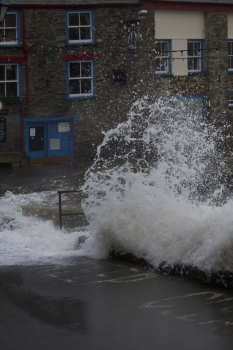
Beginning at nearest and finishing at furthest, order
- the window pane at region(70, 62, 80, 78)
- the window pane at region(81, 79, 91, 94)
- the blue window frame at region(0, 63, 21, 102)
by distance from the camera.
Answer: the blue window frame at region(0, 63, 21, 102)
the window pane at region(70, 62, 80, 78)
the window pane at region(81, 79, 91, 94)

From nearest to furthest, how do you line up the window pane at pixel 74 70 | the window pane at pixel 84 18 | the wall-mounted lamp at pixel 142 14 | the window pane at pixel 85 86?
1. the wall-mounted lamp at pixel 142 14
2. the window pane at pixel 84 18
3. the window pane at pixel 74 70
4. the window pane at pixel 85 86

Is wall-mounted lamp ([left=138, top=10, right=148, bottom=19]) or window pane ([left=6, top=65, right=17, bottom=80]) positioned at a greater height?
wall-mounted lamp ([left=138, top=10, right=148, bottom=19])

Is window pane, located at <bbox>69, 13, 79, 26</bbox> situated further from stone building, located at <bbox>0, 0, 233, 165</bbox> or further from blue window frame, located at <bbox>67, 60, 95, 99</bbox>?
blue window frame, located at <bbox>67, 60, 95, 99</bbox>

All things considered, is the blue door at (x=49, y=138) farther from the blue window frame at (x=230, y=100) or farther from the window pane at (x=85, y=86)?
the blue window frame at (x=230, y=100)

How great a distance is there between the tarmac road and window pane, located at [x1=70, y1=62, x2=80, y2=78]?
18845mm

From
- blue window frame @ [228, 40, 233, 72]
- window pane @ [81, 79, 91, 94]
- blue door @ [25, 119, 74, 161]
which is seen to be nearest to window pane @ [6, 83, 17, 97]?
blue door @ [25, 119, 74, 161]

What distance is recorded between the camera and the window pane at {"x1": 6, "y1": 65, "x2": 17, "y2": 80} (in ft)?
90.7

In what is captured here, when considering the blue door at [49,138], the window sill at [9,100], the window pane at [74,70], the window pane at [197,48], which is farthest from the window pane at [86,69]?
the window pane at [197,48]

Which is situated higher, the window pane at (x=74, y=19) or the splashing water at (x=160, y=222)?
the window pane at (x=74, y=19)

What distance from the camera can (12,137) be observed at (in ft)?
91.0

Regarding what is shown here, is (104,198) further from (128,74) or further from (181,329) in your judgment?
(128,74)

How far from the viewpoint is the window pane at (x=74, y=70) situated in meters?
28.3

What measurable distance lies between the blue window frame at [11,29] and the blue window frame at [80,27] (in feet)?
6.84

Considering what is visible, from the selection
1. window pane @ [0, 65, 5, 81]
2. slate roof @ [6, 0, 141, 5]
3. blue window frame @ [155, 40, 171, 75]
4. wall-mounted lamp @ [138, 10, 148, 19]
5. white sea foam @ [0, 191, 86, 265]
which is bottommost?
white sea foam @ [0, 191, 86, 265]
